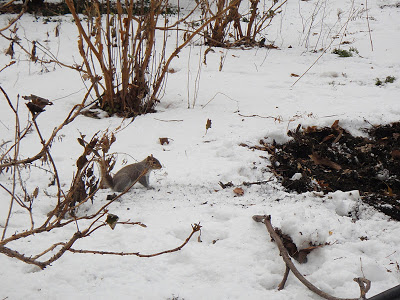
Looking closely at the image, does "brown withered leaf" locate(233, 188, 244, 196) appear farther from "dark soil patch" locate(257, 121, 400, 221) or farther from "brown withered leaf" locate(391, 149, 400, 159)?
"brown withered leaf" locate(391, 149, 400, 159)

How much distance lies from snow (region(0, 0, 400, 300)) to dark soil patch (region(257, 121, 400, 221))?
10 cm

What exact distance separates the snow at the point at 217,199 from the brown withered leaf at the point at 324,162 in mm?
341

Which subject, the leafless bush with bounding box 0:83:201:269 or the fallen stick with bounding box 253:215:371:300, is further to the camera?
the fallen stick with bounding box 253:215:371:300

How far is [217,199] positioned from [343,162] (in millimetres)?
1020

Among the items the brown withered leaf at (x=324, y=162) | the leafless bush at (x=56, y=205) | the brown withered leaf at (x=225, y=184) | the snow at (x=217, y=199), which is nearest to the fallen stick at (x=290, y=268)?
the snow at (x=217, y=199)

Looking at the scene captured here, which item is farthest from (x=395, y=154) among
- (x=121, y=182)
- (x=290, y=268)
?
(x=121, y=182)

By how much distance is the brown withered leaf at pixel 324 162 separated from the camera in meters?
2.62

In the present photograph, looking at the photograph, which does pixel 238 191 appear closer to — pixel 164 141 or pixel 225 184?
pixel 225 184

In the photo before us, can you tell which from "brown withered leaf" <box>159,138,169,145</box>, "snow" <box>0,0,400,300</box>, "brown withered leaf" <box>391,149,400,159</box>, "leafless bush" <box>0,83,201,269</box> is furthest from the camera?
"brown withered leaf" <box>159,138,169,145</box>

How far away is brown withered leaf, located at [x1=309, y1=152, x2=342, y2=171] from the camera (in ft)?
8.60

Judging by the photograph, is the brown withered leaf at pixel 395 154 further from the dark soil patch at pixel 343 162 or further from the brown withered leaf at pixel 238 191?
the brown withered leaf at pixel 238 191

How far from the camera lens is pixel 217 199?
2.34 meters

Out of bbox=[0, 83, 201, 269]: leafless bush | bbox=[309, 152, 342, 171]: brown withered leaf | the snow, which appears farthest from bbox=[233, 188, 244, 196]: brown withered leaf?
bbox=[0, 83, 201, 269]: leafless bush

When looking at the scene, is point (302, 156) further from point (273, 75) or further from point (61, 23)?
point (61, 23)
